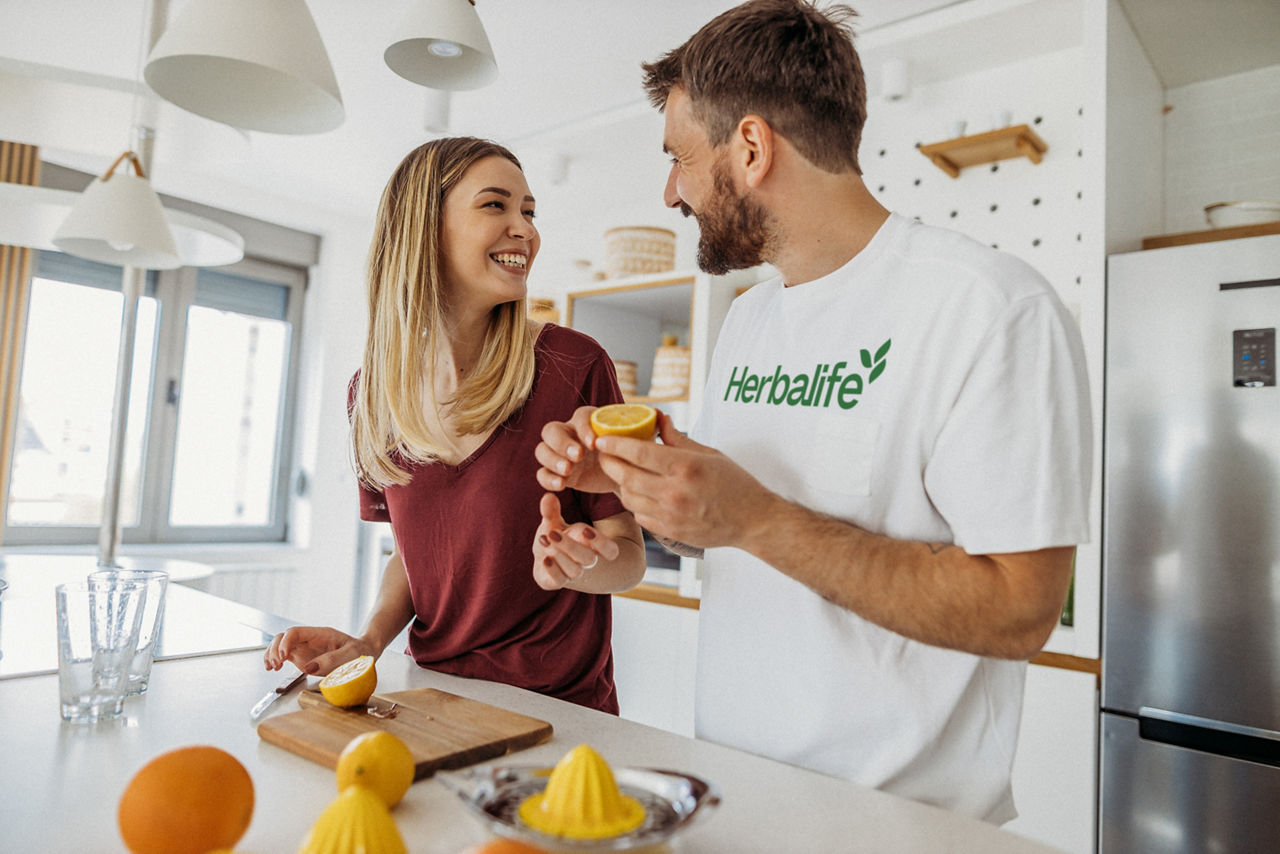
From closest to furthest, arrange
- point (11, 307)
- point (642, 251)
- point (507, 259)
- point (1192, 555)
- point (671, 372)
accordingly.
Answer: point (507, 259), point (1192, 555), point (671, 372), point (642, 251), point (11, 307)

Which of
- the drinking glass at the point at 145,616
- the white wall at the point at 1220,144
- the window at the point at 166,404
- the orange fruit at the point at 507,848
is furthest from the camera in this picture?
the window at the point at 166,404

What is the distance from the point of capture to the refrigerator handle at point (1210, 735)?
197 centimetres

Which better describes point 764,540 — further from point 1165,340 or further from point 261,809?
point 1165,340

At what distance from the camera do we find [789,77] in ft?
3.66

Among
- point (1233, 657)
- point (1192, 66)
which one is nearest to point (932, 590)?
point (1233, 657)

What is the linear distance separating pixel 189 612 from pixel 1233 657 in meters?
2.35

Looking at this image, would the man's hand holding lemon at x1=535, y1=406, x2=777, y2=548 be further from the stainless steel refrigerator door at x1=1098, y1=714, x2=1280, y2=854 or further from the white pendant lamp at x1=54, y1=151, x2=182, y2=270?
the stainless steel refrigerator door at x1=1098, y1=714, x2=1280, y2=854

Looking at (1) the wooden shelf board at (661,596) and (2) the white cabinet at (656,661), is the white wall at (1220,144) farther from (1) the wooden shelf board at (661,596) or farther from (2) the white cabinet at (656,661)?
(2) the white cabinet at (656,661)

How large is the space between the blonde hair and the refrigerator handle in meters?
1.84

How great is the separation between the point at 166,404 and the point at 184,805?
467 cm

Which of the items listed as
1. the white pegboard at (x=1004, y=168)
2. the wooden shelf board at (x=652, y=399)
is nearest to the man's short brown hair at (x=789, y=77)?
the white pegboard at (x=1004, y=168)

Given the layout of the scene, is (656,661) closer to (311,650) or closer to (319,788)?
(311,650)

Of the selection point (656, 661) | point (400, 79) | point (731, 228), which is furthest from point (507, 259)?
point (400, 79)

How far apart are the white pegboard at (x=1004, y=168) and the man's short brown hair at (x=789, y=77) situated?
5.88 feet
